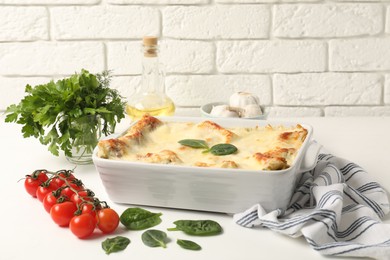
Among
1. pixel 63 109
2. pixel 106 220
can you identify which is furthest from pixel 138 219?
pixel 63 109

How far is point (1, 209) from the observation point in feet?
4.43

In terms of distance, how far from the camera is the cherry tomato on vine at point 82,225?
3.83 feet

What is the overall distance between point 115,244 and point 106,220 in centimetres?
6

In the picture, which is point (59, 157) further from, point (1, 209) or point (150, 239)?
point (150, 239)

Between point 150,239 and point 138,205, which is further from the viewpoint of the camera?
point 138,205

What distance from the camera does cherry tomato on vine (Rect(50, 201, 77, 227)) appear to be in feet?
4.02

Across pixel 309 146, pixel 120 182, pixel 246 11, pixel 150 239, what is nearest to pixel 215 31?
pixel 246 11

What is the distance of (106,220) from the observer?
118 centimetres

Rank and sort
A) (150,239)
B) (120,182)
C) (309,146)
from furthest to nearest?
1. (309,146)
2. (120,182)
3. (150,239)

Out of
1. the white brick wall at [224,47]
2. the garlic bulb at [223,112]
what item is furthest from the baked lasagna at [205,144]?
the white brick wall at [224,47]

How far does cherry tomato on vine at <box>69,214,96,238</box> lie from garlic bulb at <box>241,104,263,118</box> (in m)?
0.74

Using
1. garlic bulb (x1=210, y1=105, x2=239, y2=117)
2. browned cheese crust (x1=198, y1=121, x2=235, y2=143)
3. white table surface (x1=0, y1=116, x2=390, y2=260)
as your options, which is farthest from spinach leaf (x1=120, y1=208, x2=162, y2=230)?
garlic bulb (x1=210, y1=105, x2=239, y2=117)

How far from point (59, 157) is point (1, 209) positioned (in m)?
0.36

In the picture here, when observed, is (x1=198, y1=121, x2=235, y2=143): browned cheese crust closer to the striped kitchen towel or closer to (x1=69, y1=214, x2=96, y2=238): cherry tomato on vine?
the striped kitchen towel
